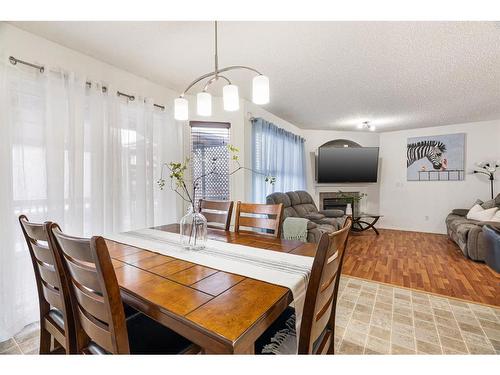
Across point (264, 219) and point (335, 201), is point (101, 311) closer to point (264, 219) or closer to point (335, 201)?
point (264, 219)

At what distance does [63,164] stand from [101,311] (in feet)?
5.71

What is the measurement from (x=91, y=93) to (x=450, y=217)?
6.17 metres

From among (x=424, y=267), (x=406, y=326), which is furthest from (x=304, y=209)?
→ (x=406, y=326)

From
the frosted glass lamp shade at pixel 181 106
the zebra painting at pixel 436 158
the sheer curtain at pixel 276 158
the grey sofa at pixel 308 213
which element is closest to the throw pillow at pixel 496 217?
the zebra painting at pixel 436 158

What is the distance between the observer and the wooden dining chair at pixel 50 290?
3.45 feet

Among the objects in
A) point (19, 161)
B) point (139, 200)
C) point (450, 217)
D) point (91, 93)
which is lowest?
point (450, 217)

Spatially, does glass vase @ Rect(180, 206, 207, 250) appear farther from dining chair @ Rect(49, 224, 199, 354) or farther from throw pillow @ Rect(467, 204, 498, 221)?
throw pillow @ Rect(467, 204, 498, 221)

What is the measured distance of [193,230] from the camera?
150 cm
